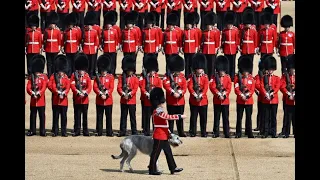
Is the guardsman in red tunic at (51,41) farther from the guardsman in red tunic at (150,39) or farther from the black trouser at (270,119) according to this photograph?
the black trouser at (270,119)

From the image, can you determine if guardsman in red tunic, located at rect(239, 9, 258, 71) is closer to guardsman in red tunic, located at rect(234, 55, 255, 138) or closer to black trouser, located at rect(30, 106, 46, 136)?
guardsman in red tunic, located at rect(234, 55, 255, 138)

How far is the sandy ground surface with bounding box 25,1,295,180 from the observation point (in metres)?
16.1

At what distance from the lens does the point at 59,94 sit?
18.8 metres

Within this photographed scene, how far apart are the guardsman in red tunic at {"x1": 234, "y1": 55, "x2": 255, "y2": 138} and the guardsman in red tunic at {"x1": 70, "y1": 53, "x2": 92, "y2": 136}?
2.13m

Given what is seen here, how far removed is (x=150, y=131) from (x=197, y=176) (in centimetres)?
342

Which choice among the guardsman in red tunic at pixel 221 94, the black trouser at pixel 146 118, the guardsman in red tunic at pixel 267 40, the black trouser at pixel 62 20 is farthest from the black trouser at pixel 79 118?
the black trouser at pixel 62 20

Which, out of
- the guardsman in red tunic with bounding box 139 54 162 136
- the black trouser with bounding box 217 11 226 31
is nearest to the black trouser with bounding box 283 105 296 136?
the guardsman in red tunic with bounding box 139 54 162 136

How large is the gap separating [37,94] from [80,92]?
0.62 meters

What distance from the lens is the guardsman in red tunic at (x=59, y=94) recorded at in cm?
1881

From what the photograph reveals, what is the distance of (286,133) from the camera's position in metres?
18.9

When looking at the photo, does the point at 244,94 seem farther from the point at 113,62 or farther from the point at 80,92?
the point at 113,62

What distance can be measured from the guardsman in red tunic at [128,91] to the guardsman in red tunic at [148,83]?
12 cm

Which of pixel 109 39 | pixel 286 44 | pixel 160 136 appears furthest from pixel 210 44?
pixel 160 136
